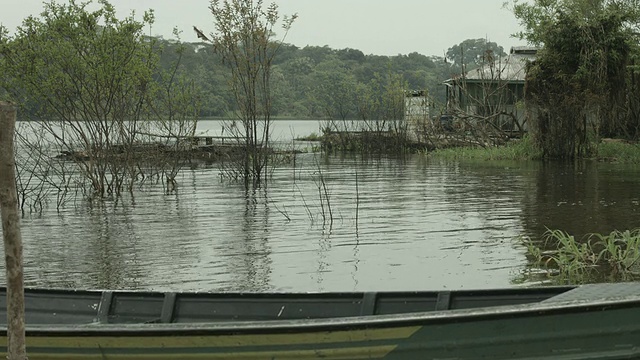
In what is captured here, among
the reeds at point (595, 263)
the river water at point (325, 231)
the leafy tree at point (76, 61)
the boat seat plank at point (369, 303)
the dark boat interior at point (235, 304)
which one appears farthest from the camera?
the leafy tree at point (76, 61)

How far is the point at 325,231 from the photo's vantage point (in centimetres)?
1516

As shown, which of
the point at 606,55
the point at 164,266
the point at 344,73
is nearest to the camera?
the point at 164,266

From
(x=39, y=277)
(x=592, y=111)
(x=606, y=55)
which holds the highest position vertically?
(x=606, y=55)

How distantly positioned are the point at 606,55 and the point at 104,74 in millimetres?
16728

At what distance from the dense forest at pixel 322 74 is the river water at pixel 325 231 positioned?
1855 inches

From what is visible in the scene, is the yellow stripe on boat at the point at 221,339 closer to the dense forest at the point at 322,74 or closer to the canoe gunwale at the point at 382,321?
the canoe gunwale at the point at 382,321

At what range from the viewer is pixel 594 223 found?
49.1ft

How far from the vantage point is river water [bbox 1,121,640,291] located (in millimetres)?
11281

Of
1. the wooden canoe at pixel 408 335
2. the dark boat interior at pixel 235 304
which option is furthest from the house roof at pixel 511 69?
the wooden canoe at pixel 408 335

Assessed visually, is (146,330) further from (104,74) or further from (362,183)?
(362,183)

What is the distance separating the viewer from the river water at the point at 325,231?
1128 centimetres

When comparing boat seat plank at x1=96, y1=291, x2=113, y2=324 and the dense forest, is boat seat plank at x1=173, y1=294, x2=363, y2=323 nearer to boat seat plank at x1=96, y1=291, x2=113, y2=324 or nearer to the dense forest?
boat seat plank at x1=96, y1=291, x2=113, y2=324

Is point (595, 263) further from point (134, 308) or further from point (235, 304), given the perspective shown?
point (134, 308)

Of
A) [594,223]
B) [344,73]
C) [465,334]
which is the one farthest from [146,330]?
[344,73]
